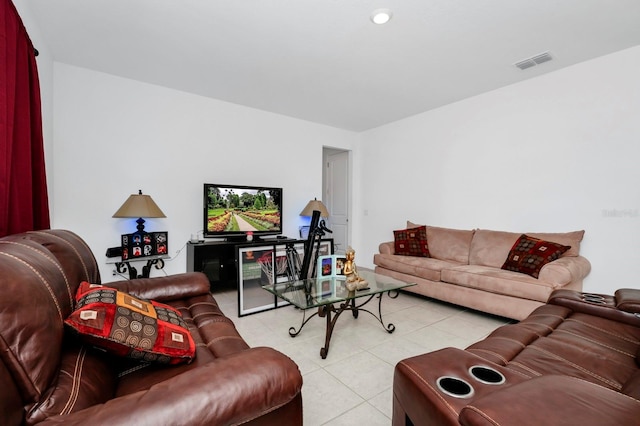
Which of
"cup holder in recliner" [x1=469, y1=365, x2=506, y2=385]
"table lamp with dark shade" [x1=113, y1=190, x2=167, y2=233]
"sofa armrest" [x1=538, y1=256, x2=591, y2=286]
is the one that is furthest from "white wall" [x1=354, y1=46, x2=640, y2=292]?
"table lamp with dark shade" [x1=113, y1=190, x2=167, y2=233]

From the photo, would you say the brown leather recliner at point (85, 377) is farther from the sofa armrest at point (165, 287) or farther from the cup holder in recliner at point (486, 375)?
the sofa armrest at point (165, 287)

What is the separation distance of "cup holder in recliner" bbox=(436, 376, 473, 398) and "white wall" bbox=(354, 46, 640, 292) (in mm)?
3018

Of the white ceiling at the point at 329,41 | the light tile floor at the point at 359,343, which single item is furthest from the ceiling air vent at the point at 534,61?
the light tile floor at the point at 359,343

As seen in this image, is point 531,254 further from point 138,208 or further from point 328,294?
point 138,208

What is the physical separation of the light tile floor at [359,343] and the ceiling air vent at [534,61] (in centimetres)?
263

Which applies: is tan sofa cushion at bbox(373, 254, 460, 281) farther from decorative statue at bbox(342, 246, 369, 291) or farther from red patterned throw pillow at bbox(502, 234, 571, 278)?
decorative statue at bbox(342, 246, 369, 291)

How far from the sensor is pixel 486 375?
3.33ft

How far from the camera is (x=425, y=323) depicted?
9.09 ft

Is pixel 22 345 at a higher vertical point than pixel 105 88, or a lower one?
lower

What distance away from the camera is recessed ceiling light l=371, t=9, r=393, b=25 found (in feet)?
7.16

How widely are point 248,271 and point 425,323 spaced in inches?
73.8

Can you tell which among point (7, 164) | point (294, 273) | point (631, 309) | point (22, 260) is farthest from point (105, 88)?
point (631, 309)

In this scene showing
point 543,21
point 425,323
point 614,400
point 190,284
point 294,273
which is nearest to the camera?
point 614,400

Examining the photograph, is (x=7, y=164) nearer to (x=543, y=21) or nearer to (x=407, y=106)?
(x=543, y=21)
